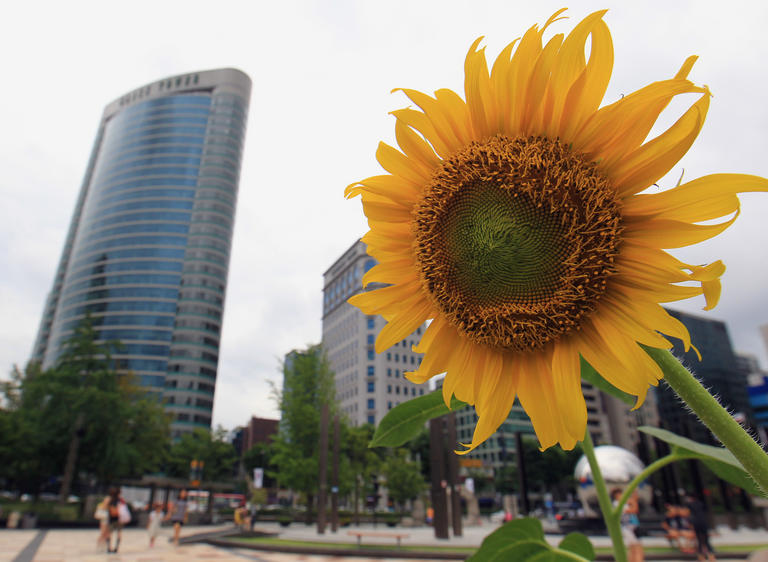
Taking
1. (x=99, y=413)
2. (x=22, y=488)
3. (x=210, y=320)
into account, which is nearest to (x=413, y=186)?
(x=99, y=413)

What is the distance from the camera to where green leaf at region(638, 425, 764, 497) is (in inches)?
34.9

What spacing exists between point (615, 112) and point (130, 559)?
747 inches

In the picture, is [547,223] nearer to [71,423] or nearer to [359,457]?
[71,423]

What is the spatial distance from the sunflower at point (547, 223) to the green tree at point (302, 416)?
109ft

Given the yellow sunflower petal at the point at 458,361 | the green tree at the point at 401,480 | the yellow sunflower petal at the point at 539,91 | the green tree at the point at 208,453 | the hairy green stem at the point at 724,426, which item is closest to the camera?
the hairy green stem at the point at 724,426

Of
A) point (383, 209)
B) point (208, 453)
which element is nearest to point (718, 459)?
point (383, 209)

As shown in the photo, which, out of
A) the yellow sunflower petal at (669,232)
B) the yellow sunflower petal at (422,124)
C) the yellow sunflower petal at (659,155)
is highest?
the yellow sunflower petal at (422,124)

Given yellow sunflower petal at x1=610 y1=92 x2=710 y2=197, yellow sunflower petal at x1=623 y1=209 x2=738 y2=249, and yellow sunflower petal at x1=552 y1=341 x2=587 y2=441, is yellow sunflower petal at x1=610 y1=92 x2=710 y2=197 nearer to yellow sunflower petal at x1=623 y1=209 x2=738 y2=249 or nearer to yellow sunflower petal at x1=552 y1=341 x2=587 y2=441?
yellow sunflower petal at x1=623 y1=209 x2=738 y2=249

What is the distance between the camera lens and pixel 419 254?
40.3 inches

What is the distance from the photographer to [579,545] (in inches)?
47.0

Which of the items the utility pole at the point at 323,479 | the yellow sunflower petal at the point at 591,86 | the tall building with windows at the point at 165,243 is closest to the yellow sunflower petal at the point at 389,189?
the yellow sunflower petal at the point at 591,86

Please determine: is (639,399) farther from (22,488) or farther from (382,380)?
(382,380)

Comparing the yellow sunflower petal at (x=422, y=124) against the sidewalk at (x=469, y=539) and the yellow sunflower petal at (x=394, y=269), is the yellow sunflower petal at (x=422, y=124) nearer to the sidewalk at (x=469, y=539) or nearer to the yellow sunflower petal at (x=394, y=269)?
the yellow sunflower petal at (x=394, y=269)

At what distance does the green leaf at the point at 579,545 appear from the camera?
117cm
